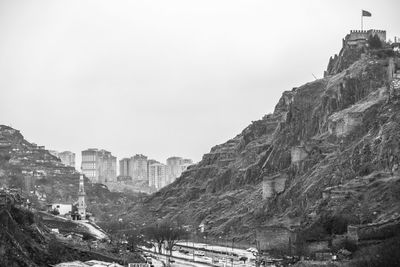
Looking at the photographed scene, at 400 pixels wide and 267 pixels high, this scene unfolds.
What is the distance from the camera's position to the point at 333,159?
15562cm

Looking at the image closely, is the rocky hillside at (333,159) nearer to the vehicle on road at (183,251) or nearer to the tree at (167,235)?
the tree at (167,235)

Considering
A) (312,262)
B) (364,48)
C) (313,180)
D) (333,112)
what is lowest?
(312,262)

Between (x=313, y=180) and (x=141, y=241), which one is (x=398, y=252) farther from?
(x=141, y=241)

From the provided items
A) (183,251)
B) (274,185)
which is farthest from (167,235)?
(274,185)

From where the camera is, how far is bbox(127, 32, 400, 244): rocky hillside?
129 m

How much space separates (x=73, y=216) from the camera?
19225cm

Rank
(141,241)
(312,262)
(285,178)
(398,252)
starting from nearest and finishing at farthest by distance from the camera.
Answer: (398,252), (312,262), (285,178), (141,241)

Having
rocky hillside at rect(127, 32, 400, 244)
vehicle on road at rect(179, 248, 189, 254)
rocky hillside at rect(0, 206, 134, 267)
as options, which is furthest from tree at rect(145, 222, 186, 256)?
rocky hillside at rect(0, 206, 134, 267)

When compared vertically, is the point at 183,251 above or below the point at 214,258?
above

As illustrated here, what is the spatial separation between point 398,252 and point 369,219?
2355 cm

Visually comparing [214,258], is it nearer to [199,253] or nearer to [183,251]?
[199,253]

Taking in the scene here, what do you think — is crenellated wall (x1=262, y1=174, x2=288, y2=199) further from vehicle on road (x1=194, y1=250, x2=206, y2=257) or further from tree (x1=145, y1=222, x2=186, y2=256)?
vehicle on road (x1=194, y1=250, x2=206, y2=257)

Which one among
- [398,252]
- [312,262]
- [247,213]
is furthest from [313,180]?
[398,252]

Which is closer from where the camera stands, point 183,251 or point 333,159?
point 333,159
